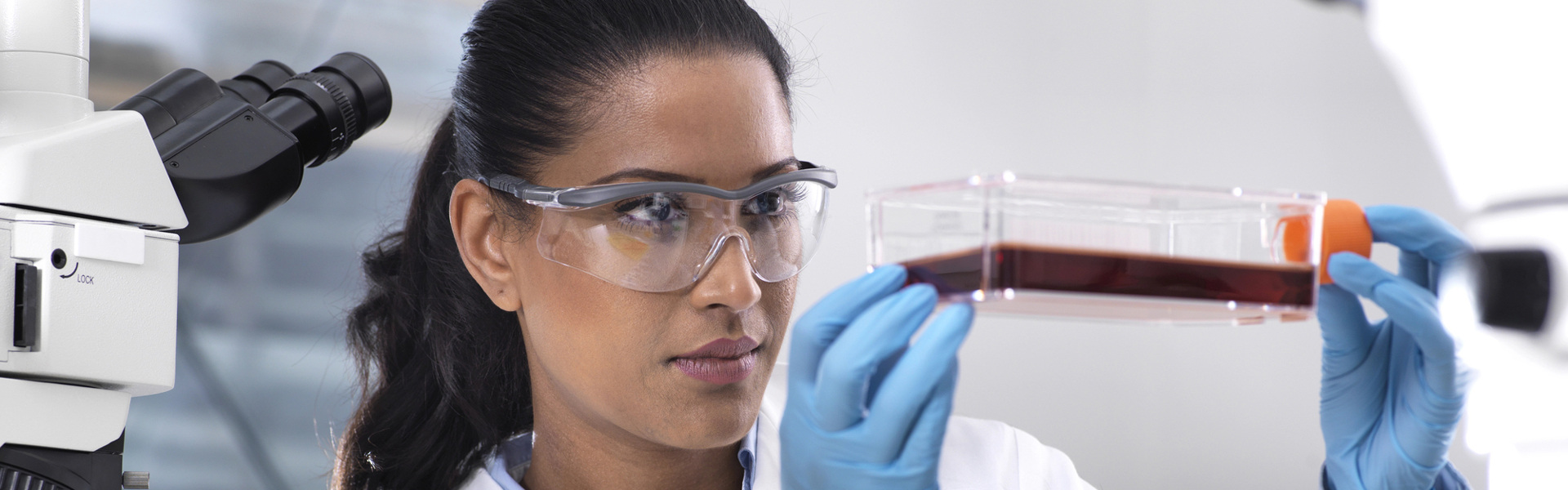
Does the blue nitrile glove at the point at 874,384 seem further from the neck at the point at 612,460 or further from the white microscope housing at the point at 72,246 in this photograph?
the white microscope housing at the point at 72,246

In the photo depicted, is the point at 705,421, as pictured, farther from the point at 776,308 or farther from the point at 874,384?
the point at 874,384

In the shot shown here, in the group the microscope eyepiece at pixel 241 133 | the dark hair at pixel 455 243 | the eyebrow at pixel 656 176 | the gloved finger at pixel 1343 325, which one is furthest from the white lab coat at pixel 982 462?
the microscope eyepiece at pixel 241 133

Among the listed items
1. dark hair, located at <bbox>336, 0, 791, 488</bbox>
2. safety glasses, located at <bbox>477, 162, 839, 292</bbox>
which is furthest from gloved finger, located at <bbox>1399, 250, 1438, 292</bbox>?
dark hair, located at <bbox>336, 0, 791, 488</bbox>

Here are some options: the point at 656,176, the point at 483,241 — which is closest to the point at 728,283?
the point at 656,176

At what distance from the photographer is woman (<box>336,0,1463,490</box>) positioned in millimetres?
1064

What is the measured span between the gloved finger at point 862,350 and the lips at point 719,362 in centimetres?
24

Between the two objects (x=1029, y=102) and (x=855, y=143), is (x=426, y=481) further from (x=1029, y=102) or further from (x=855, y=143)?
(x=1029, y=102)

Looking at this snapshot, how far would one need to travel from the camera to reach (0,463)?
34.0 inches

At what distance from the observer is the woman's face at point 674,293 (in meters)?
1.28

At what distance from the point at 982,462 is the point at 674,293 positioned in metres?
0.59

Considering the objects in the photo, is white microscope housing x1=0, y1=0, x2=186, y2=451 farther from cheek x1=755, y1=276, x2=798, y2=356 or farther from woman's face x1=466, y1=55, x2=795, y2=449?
cheek x1=755, y1=276, x2=798, y2=356

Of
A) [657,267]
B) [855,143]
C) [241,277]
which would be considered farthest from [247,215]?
[241,277]

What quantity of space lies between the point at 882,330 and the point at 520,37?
29.9 inches

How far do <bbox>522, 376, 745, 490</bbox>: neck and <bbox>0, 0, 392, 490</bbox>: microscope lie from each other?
0.60 metres
